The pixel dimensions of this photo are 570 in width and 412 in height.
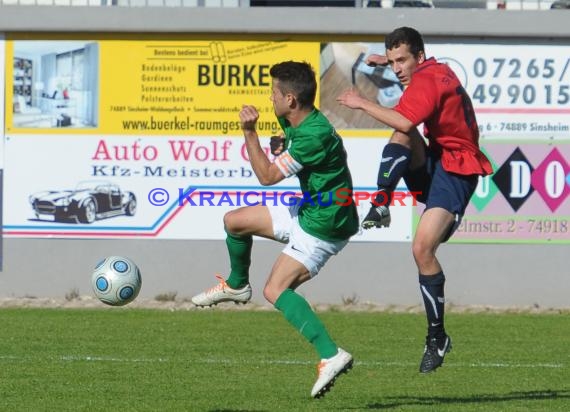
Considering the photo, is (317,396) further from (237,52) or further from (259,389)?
(237,52)

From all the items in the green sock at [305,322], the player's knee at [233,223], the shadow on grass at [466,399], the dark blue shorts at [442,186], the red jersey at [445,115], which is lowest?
the shadow on grass at [466,399]

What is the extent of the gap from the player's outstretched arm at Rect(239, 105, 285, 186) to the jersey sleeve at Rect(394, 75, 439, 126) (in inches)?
39.2

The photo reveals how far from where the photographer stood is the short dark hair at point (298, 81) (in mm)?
8430

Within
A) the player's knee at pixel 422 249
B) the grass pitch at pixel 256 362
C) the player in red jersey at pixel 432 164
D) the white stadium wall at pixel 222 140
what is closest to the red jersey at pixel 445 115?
the player in red jersey at pixel 432 164

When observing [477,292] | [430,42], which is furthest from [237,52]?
[477,292]

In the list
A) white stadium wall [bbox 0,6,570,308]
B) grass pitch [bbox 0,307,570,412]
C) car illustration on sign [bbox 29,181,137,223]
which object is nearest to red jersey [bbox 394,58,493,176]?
grass pitch [bbox 0,307,570,412]

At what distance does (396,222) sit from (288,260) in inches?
278

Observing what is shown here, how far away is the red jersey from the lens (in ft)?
28.8

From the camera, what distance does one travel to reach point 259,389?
9.27 metres

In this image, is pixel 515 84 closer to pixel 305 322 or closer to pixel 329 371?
pixel 305 322

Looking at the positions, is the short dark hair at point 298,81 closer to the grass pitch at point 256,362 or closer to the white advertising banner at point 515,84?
the grass pitch at point 256,362

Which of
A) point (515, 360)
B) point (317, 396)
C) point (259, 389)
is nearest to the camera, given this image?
point (317, 396)

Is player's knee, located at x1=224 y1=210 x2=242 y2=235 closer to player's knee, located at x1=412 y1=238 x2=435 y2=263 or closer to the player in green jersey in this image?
the player in green jersey

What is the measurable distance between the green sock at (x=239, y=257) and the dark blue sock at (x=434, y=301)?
1.23 metres
